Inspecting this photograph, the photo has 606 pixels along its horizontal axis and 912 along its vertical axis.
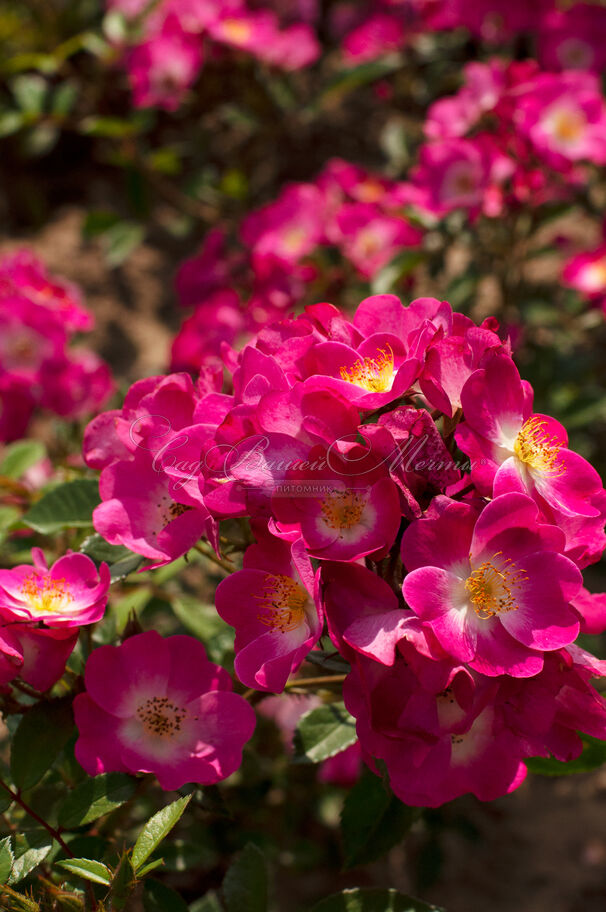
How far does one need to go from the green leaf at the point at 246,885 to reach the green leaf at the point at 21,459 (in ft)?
2.51

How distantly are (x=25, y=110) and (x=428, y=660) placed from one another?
202cm

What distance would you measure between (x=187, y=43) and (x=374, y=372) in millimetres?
1654

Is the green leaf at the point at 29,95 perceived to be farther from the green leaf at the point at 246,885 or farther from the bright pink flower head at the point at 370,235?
the green leaf at the point at 246,885

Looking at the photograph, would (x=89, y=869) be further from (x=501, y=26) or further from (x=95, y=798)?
(x=501, y=26)

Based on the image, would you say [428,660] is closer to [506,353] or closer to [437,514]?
[437,514]

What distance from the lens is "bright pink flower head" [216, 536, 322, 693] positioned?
77 cm

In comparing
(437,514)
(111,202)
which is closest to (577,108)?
(437,514)

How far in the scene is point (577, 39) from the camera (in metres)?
2.06

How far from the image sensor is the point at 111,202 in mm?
2951

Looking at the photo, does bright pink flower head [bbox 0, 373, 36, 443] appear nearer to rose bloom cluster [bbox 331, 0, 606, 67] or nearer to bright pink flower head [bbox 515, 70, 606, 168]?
bright pink flower head [bbox 515, 70, 606, 168]

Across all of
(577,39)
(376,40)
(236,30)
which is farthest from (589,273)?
(236,30)

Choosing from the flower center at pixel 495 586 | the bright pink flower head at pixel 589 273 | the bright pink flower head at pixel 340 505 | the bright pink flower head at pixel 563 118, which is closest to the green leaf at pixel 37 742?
the bright pink flower head at pixel 340 505

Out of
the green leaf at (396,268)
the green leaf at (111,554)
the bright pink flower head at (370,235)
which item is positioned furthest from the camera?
the bright pink flower head at (370,235)

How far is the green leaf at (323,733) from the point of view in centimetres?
98
